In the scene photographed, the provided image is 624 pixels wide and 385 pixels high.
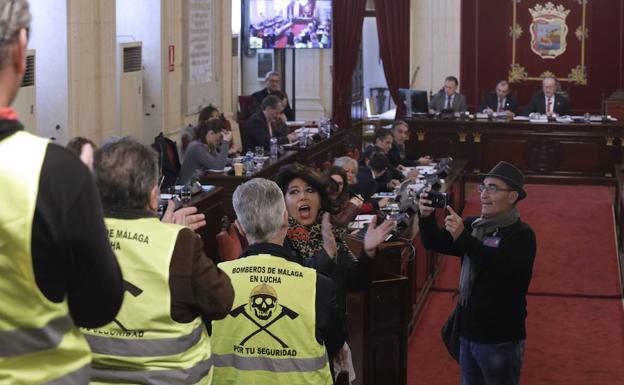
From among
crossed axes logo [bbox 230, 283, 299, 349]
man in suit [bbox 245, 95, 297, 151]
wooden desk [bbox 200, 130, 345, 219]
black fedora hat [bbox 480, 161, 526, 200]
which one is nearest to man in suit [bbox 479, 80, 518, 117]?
wooden desk [bbox 200, 130, 345, 219]

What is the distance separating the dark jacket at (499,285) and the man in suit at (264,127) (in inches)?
269

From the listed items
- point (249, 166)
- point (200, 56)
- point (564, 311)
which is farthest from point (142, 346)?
point (200, 56)

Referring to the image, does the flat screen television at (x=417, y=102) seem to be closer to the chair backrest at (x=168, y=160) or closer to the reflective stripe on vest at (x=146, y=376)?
the chair backrest at (x=168, y=160)

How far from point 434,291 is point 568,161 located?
5947mm

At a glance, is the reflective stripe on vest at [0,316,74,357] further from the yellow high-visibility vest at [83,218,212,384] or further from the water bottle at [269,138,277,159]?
the water bottle at [269,138,277,159]

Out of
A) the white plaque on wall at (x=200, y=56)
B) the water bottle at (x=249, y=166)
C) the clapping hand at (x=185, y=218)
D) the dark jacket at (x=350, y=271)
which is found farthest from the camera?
the white plaque on wall at (x=200, y=56)

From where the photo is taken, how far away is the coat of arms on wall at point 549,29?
1658 cm

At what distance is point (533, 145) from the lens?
573 inches

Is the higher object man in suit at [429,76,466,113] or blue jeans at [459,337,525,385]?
man in suit at [429,76,466,113]

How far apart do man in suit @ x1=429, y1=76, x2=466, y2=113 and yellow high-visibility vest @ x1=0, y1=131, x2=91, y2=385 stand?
1332 centimetres

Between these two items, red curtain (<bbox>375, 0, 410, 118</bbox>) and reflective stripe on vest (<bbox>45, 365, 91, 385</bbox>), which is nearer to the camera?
reflective stripe on vest (<bbox>45, 365, 91, 385</bbox>)

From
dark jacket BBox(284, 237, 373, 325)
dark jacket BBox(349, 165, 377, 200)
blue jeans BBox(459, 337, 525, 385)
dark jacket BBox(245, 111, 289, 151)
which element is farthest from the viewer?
dark jacket BBox(245, 111, 289, 151)

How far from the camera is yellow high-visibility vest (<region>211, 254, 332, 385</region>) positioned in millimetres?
3260

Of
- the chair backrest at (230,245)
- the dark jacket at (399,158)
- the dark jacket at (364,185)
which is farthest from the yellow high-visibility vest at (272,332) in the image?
the dark jacket at (399,158)
